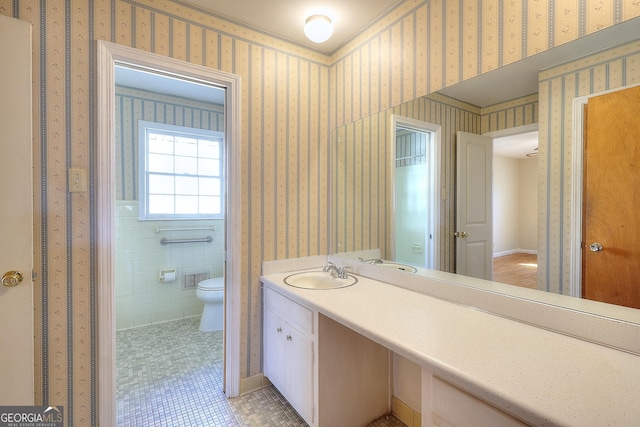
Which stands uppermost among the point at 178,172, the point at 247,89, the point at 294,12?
the point at 294,12

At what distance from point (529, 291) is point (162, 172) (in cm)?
327

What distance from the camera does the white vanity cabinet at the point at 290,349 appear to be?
4.98 feet

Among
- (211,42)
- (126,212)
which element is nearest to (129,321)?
(126,212)

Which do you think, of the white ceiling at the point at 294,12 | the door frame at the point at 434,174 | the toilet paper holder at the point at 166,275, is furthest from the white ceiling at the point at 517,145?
the toilet paper holder at the point at 166,275

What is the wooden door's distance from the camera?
0.96m

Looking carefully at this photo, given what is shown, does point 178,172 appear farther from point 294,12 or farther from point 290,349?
point 290,349

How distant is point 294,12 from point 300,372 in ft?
6.69

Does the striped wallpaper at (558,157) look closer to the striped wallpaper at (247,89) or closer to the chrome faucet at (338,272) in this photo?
the striped wallpaper at (247,89)

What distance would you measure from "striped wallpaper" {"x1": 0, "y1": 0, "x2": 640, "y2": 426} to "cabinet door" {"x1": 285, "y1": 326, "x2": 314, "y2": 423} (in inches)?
15.4

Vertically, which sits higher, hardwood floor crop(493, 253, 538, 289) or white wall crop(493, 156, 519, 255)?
white wall crop(493, 156, 519, 255)

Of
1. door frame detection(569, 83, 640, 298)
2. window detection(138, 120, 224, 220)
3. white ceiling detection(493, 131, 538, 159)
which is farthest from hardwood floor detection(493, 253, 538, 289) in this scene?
window detection(138, 120, 224, 220)

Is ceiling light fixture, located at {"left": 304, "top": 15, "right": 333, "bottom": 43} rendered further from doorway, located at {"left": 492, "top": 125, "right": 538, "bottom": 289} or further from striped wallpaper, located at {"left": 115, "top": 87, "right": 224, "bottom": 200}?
striped wallpaper, located at {"left": 115, "top": 87, "right": 224, "bottom": 200}

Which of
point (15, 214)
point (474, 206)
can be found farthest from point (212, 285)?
point (474, 206)

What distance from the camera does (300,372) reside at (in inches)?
62.4
